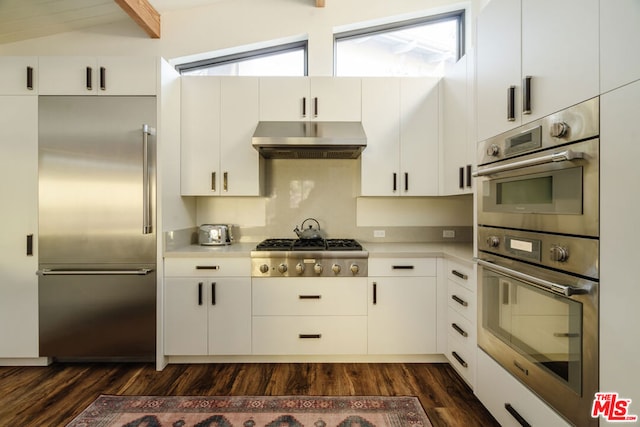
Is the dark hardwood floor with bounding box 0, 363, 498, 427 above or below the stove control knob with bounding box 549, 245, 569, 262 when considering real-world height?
below

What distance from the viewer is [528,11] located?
1449 millimetres

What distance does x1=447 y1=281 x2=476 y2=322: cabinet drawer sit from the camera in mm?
2009

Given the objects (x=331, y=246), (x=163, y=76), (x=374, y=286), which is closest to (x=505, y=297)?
(x=374, y=286)

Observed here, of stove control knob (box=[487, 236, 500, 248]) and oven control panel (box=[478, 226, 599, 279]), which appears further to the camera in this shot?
stove control knob (box=[487, 236, 500, 248])

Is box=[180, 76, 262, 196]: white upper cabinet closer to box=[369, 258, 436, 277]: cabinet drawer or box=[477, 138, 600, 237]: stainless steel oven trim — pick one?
box=[369, 258, 436, 277]: cabinet drawer

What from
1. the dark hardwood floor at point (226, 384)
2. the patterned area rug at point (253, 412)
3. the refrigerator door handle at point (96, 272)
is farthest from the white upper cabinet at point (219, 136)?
the patterned area rug at point (253, 412)

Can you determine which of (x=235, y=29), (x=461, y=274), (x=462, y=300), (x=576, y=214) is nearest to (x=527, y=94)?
(x=576, y=214)

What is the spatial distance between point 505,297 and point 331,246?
4.22 feet

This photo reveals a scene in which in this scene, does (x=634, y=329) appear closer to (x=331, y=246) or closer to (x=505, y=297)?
(x=505, y=297)

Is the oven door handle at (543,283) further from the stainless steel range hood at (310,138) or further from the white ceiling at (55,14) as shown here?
the white ceiling at (55,14)

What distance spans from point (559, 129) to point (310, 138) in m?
1.58

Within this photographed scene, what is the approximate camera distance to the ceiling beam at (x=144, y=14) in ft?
8.45

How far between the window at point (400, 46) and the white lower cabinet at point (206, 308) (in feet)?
7.22

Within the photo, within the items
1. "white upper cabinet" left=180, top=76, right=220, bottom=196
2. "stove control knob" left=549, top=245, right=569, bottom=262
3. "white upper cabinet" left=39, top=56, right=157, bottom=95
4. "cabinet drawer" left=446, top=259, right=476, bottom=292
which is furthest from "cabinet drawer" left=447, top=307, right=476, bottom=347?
"white upper cabinet" left=39, top=56, right=157, bottom=95
